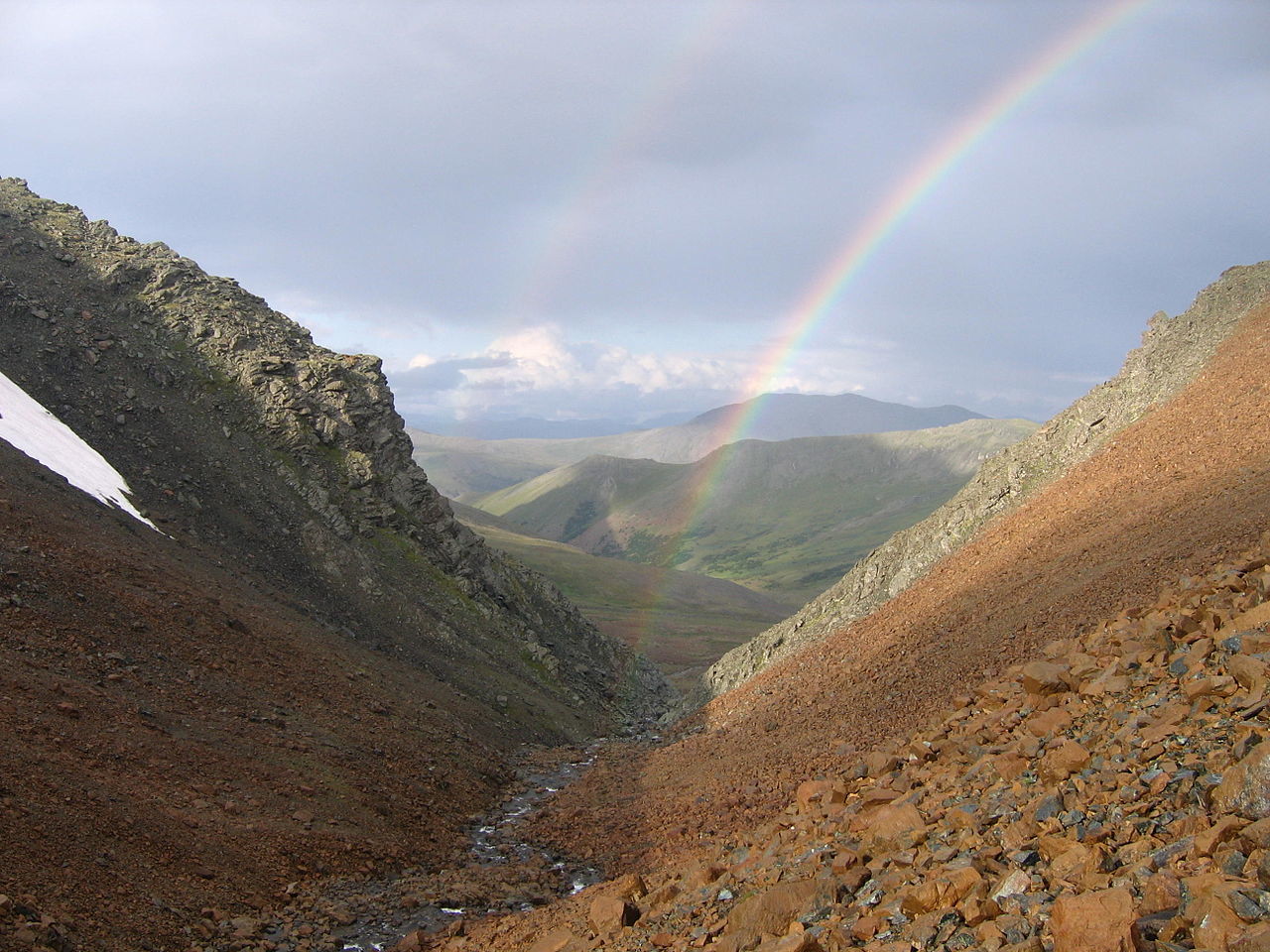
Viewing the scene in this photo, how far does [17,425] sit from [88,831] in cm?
3074

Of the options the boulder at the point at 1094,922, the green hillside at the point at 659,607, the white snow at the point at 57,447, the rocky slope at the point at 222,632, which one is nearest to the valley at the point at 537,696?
the boulder at the point at 1094,922

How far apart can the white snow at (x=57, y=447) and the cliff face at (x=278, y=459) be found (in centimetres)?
129

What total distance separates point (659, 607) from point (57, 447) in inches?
4947

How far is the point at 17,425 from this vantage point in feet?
128

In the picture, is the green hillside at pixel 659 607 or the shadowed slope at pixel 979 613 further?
the green hillside at pixel 659 607

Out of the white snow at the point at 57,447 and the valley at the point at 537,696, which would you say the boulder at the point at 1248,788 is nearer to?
the valley at the point at 537,696

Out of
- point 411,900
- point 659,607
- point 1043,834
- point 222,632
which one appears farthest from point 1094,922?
point 659,607

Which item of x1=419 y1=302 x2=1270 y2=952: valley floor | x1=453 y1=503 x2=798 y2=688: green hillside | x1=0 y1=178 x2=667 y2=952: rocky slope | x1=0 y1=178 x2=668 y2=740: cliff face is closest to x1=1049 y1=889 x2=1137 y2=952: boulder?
x1=419 y1=302 x2=1270 y2=952: valley floor

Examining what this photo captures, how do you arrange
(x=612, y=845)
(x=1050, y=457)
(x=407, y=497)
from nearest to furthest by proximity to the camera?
(x=612, y=845) → (x=1050, y=457) → (x=407, y=497)

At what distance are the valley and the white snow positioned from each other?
2.46ft

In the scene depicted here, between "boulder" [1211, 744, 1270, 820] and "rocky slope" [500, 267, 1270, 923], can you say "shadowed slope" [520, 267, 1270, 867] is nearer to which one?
"rocky slope" [500, 267, 1270, 923]

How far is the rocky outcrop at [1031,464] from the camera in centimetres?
4078

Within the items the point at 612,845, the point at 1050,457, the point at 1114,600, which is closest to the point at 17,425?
the point at 612,845

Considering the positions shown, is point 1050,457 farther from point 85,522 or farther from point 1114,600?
point 85,522
